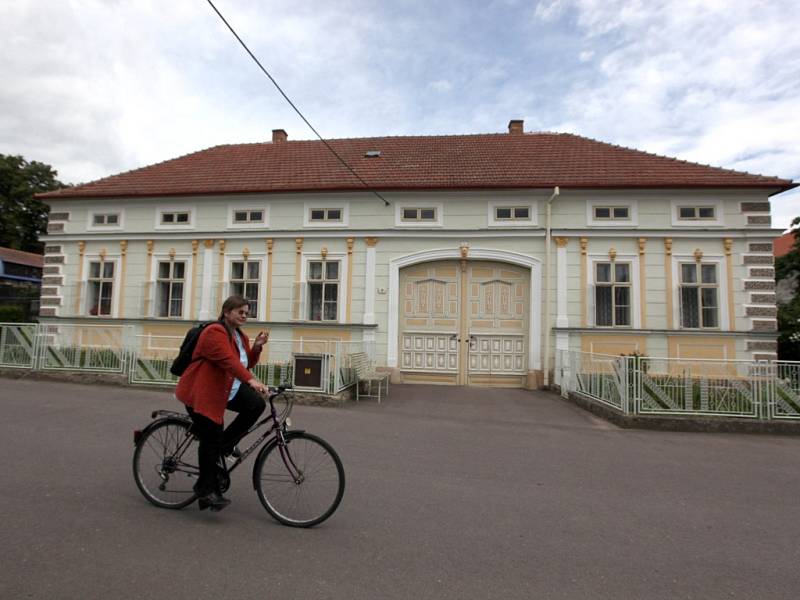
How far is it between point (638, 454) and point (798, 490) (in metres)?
1.66

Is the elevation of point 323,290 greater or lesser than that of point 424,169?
lesser

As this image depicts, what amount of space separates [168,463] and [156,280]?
1220 cm

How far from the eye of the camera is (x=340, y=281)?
13695mm

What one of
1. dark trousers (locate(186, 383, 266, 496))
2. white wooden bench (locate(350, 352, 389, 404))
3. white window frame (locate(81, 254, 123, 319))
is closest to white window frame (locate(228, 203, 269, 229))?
white window frame (locate(81, 254, 123, 319))

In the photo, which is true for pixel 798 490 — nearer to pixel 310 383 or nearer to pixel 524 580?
pixel 524 580

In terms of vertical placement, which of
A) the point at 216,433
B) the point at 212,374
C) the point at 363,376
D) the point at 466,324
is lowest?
the point at 363,376

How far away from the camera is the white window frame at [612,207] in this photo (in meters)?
12.9

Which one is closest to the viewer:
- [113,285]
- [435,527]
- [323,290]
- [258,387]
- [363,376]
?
[258,387]

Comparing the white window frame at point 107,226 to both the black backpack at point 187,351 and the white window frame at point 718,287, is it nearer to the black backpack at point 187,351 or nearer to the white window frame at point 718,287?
the black backpack at point 187,351

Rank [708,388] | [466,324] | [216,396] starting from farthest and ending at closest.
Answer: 1. [466,324]
2. [708,388]
3. [216,396]

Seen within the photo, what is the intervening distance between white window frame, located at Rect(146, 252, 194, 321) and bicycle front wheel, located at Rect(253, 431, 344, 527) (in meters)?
11.8

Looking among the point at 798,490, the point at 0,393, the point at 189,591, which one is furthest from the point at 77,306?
the point at 798,490

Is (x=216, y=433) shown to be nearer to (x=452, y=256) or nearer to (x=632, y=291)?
(x=452, y=256)

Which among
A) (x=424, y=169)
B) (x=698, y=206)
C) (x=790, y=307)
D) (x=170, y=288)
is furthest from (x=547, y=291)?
(x=170, y=288)
